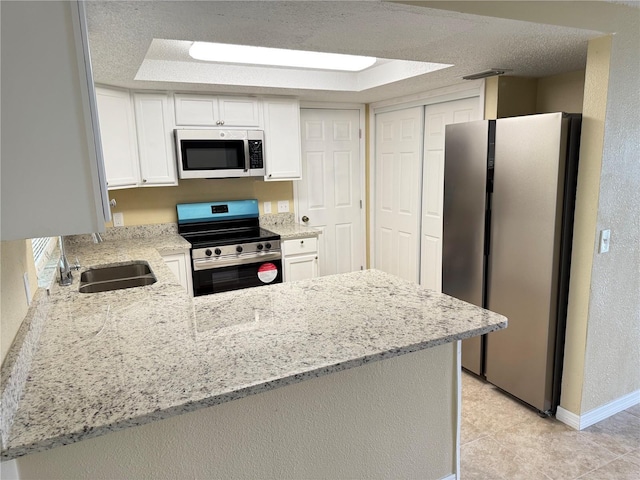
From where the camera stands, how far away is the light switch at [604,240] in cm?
224

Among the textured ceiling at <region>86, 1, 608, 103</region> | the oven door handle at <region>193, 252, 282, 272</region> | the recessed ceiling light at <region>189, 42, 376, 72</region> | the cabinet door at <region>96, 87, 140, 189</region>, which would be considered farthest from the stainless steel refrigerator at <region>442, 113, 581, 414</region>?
the cabinet door at <region>96, 87, 140, 189</region>

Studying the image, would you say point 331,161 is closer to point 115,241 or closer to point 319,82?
point 319,82

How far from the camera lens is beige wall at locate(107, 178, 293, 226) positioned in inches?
144

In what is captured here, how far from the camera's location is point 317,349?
4.41ft

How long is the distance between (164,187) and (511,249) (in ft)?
9.36

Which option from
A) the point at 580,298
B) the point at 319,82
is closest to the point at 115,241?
the point at 319,82

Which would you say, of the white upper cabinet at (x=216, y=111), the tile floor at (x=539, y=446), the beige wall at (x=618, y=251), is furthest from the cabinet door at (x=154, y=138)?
the beige wall at (x=618, y=251)

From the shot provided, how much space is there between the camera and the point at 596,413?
2457 millimetres

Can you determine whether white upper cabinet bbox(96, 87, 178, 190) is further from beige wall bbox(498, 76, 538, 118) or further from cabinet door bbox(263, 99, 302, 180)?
beige wall bbox(498, 76, 538, 118)

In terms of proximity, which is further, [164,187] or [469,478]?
[164,187]

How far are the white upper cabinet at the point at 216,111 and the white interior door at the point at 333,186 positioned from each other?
732 mm

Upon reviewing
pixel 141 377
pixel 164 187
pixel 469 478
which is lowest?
pixel 469 478

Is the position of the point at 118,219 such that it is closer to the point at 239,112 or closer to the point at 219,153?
the point at 219,153

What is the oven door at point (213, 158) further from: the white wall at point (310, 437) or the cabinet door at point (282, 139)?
the white wall at point (310, 437)
